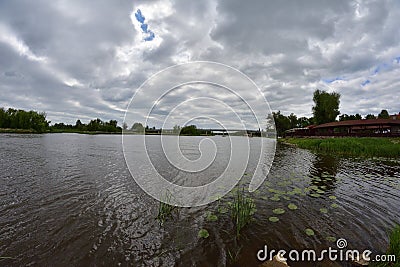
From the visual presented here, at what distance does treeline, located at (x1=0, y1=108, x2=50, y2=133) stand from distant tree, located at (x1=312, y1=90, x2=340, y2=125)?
108 meters

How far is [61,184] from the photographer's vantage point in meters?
10.1

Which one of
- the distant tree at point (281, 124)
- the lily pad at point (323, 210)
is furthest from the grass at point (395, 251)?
the distant tree at point (281, 124)

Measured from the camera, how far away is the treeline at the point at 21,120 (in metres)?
83.6

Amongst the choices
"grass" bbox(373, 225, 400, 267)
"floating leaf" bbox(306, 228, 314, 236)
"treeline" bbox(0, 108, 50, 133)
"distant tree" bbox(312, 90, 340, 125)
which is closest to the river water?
"floating leaf" bbox(306, 228, 314, 236)

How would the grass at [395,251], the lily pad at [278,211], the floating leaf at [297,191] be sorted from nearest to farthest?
the grass at [395,251] < the lily pad at [278,211] < the floating leaf at [297,191]

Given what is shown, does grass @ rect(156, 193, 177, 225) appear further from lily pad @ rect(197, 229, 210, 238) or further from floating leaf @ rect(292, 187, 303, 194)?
floating leaf @ rect(292, 187, 303, 194)

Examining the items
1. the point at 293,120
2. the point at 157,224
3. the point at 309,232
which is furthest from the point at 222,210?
the point at 293,120

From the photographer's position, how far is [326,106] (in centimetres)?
6228

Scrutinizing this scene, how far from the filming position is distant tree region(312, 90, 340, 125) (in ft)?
204

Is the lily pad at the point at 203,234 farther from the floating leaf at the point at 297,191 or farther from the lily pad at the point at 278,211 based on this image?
the floating leaf at the point at 297,191

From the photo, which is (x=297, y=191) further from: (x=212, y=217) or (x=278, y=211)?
(x=212, y=217)

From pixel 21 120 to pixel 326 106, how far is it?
11451cm

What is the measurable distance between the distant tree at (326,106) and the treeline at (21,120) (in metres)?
108

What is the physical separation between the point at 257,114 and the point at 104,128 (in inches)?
5151
